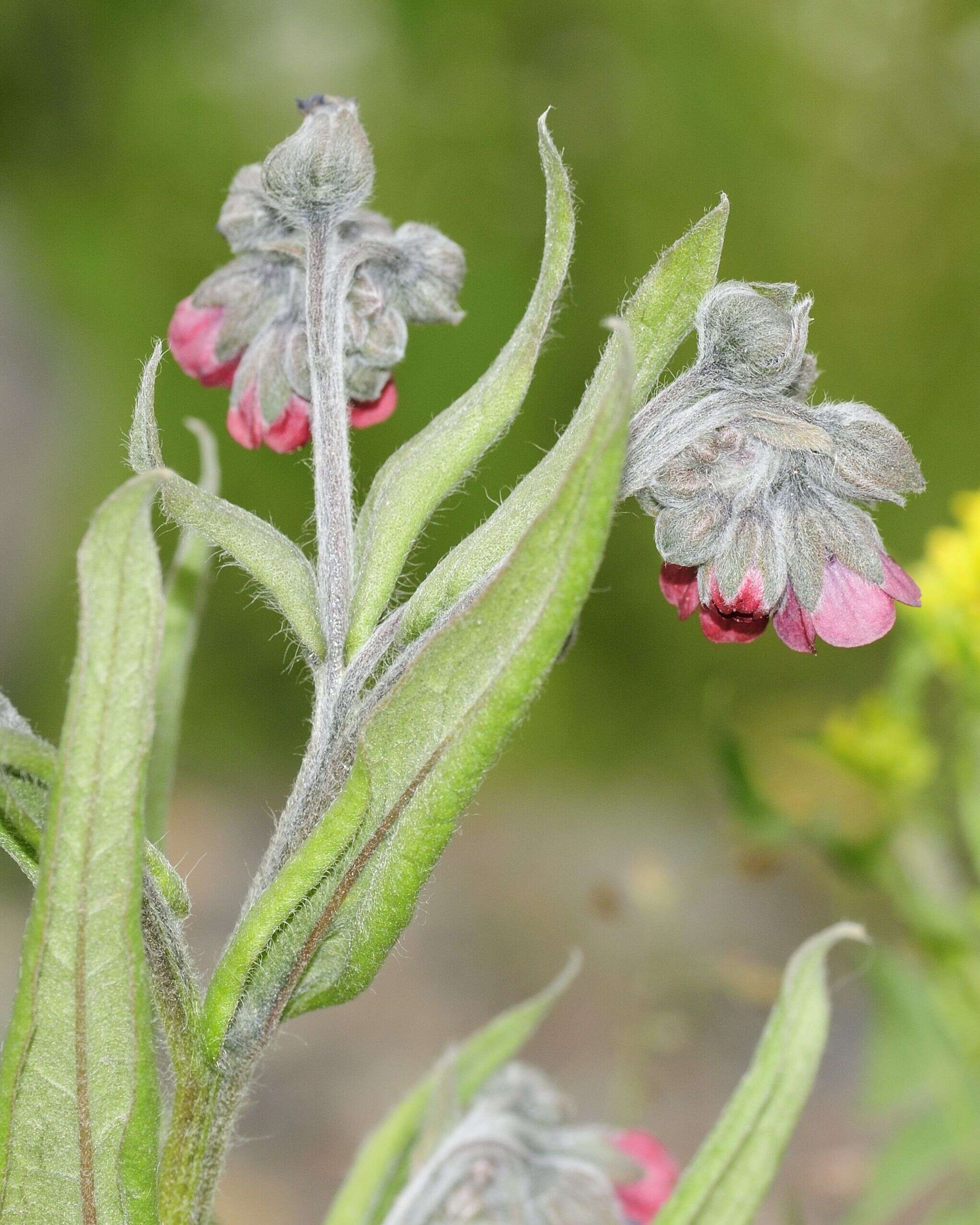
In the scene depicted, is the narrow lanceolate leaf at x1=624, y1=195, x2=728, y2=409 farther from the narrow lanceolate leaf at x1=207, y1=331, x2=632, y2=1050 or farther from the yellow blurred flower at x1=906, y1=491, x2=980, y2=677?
the yellow blurred flower at x1=906, y1=491, x2=980, y2=677

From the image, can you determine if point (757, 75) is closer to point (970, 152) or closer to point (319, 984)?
point (970, 152)

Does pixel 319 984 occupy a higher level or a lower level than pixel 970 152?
lower

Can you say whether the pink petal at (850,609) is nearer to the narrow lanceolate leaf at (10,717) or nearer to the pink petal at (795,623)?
the pink petal at (795,623)

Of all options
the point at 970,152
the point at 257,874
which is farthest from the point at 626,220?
the point at 257,874

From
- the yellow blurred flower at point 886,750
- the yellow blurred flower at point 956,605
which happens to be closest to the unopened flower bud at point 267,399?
the yellow blurred flower at point 956,605

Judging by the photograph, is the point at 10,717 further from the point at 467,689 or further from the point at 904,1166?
the point at 904,1166

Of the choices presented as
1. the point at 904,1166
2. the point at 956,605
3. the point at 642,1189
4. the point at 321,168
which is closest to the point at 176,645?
the point at 321,168
